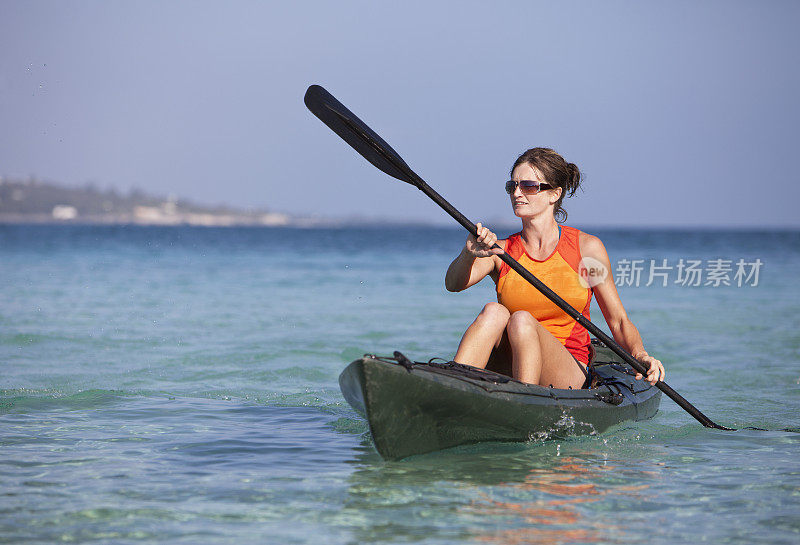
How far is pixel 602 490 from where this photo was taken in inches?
155

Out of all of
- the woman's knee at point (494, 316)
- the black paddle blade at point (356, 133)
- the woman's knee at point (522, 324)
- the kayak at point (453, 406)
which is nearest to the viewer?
the kayak at point (453, 406)

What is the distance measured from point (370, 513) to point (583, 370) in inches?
68.7

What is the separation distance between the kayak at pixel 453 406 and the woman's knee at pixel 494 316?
0.32 meters

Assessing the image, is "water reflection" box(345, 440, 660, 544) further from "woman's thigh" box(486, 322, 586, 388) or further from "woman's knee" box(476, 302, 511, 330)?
"woman's knee" box(476, 302, 511, 330)

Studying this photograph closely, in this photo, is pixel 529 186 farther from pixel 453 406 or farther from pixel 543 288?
pixel 453 406

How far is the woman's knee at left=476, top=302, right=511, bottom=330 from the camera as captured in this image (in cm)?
446

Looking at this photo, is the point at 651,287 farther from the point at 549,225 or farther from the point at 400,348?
the point at 549,225

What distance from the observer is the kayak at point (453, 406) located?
3.88m

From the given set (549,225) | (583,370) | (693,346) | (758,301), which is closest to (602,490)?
(583,370)

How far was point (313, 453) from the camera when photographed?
4.60 m

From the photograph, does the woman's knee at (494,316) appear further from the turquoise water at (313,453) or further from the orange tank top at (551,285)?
the turquoise water at (313,453)

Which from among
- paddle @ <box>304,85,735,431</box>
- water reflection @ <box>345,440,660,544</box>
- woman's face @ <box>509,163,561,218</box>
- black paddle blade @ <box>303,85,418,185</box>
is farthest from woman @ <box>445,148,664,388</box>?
black paddle blade @ <box>303,85,418,185</box>

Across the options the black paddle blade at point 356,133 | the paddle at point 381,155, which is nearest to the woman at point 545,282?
the paddle at point 381,155

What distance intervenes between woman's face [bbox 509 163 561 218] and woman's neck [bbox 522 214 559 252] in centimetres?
6
